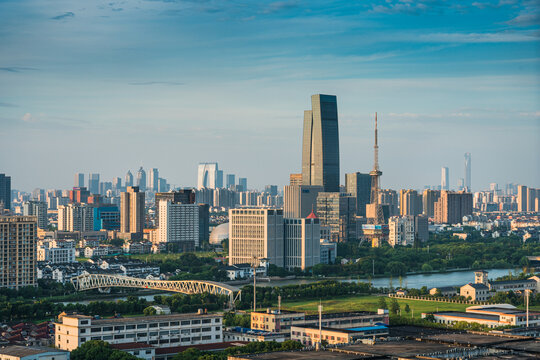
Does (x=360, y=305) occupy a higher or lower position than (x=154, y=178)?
lower

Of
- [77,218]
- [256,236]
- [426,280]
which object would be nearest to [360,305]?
[426,280]

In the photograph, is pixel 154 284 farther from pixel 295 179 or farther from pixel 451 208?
pixel 451 208

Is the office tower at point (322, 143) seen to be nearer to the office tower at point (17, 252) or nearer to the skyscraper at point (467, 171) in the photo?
the office tower at point (17, 252)

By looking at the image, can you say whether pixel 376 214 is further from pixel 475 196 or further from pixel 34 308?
pixel 475 196

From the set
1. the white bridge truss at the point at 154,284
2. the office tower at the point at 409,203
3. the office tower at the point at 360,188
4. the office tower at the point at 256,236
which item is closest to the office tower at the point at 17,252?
the white bridge truss at the point at 154,284

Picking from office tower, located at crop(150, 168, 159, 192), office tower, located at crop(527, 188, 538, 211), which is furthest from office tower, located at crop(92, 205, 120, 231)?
office tower, located at crop(150, 168, 159, 192)

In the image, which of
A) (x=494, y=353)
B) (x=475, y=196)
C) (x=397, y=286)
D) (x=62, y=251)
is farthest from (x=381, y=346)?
(x=475, y=196)
